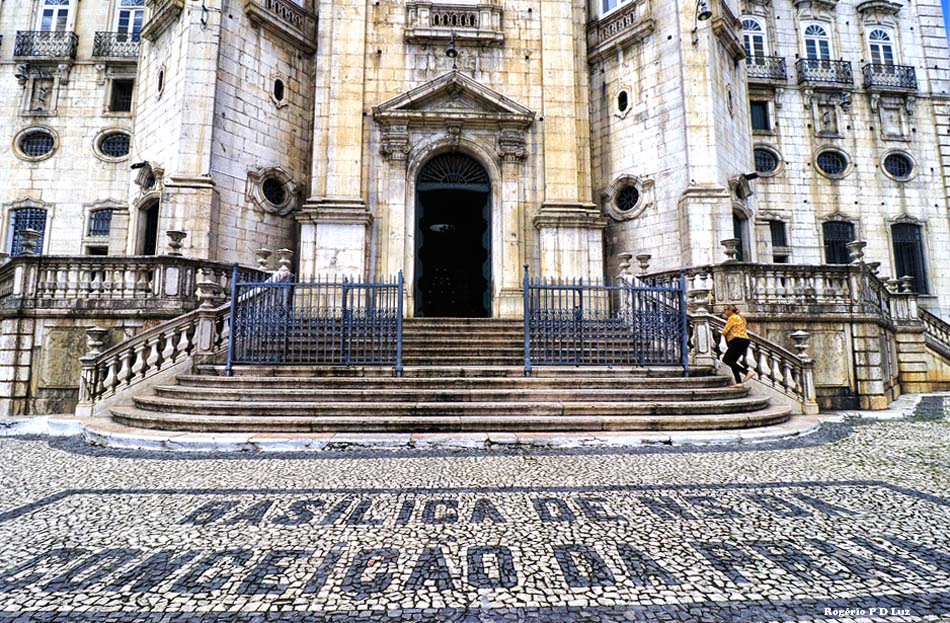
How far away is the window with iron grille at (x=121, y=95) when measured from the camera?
18.3m

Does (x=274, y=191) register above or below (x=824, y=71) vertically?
below

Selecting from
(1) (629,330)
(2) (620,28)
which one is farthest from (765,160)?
(1) (629,330)

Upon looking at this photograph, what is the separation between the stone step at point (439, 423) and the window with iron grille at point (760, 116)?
712 inches

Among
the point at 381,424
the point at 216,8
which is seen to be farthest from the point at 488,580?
the point at 216,8

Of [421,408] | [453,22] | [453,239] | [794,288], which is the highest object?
[453,22]

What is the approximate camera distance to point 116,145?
18.0 m

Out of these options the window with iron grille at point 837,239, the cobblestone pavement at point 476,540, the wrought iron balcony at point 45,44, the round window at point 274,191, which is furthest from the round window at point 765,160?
the wrought iron balcony at point 45,44

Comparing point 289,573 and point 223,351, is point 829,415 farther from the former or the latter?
point 223,351

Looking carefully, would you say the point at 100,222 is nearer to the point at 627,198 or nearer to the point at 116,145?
the point at 116,145

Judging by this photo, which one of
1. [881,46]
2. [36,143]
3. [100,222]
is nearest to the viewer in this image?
[100,222]

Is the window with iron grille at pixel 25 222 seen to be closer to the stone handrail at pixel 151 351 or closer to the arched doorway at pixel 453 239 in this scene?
the stone handrail at pixel 151 351

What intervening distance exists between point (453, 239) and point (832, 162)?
1755cm

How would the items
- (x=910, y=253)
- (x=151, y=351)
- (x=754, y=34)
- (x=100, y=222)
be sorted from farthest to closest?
(x=754, y=34)
(x=910, y=253)
(x=100, y=222)
(x=151, y=351)

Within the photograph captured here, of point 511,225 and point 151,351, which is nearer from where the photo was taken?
point 151,351
